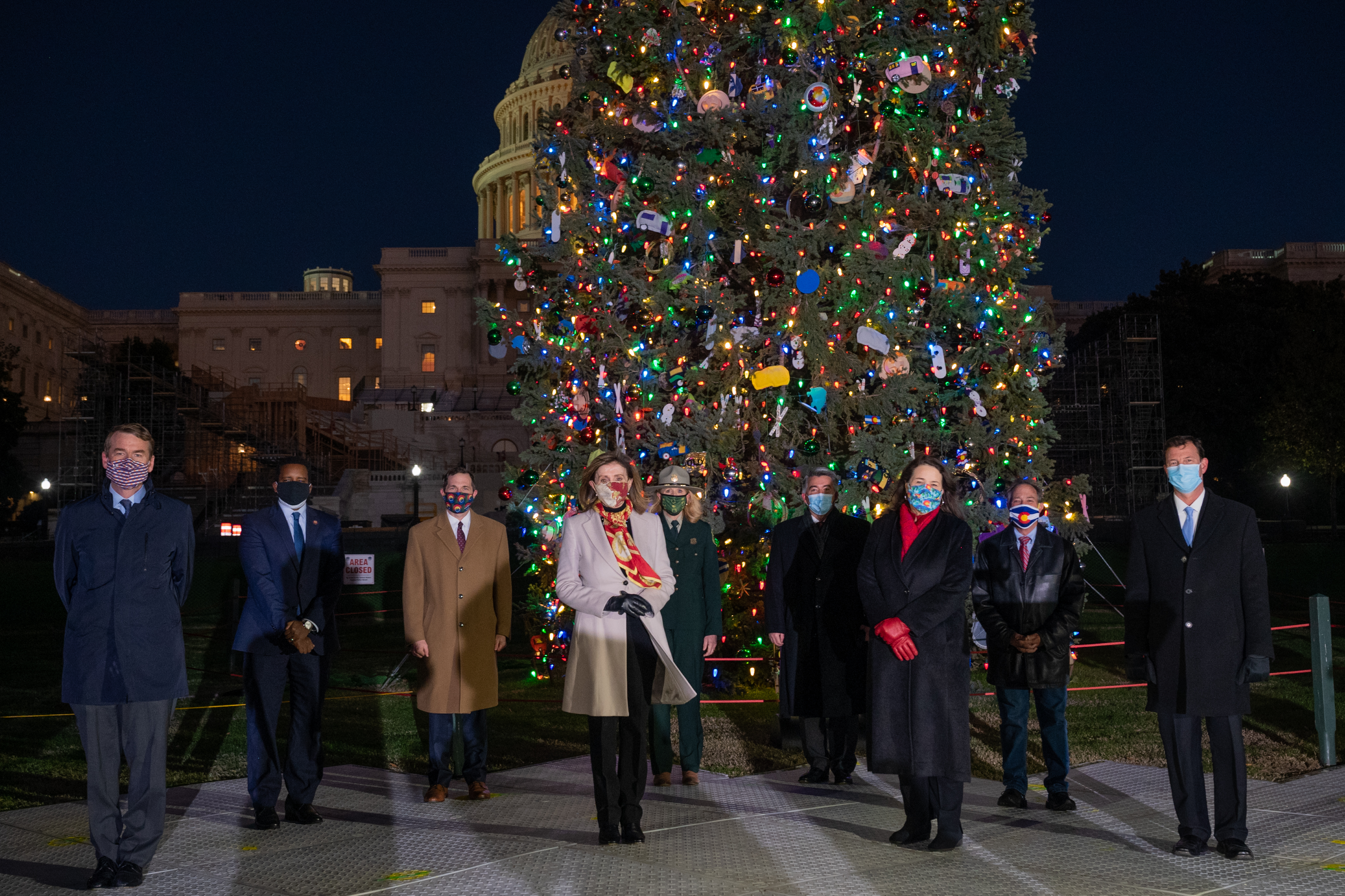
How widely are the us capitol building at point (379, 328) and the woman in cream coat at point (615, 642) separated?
61.3 metres

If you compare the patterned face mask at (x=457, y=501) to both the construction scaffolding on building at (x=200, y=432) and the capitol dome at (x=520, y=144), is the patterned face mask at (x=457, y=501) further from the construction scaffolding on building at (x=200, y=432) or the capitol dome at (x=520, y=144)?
the capitol dome at (x=520, y=144)

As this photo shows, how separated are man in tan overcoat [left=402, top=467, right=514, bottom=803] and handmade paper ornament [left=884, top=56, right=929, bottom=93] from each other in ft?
21.4

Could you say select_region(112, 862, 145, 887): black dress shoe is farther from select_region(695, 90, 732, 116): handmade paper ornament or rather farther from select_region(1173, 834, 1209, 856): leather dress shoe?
select_region(695, 90, 732, 116): handmade paper ornament

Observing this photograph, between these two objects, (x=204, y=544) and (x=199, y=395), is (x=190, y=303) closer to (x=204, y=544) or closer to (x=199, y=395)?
(x=199, y=395)

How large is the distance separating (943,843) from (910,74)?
7.98 m

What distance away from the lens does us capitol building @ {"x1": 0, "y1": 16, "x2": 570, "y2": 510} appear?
74125 millimetres

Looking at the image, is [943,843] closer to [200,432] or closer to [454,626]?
[454,626]

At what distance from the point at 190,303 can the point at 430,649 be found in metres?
90.7

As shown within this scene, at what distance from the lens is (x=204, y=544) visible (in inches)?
1380

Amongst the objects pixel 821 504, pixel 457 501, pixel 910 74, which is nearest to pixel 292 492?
pixel 457 501

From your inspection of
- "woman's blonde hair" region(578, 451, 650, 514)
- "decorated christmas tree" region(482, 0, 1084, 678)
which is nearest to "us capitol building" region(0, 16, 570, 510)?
"decorated christmas tree" region(482, 0, 1084, 678)

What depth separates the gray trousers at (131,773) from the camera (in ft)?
17.5

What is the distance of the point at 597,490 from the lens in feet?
19.7

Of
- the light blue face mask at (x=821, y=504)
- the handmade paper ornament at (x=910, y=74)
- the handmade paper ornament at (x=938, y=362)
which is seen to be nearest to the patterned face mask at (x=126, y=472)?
the light blue face mask at (x=821, y=504)
